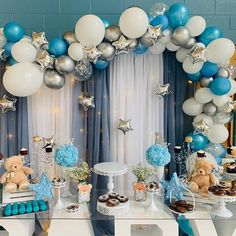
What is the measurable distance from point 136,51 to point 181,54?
1.26ft

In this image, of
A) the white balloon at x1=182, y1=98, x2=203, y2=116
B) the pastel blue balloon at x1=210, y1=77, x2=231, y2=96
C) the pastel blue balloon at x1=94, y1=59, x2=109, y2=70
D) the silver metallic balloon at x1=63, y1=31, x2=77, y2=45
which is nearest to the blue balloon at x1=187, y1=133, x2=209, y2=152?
the white balloon at x1=182, y1=98, x2=203, y2=116

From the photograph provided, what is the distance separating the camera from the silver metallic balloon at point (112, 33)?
8.56 feet

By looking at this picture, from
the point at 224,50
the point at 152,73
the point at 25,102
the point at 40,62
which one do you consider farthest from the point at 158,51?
the point at 25,102

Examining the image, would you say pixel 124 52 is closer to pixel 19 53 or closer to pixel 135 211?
pixel 19 53

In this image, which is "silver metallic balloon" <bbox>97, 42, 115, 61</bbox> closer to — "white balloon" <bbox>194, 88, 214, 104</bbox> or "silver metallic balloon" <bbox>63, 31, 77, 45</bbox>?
"silver metallic balloon" <bbox>63, 31, 77, 45</bbox>

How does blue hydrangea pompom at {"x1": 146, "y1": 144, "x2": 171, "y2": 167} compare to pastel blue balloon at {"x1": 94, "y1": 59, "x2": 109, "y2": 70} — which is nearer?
blue hydrangea pompom at {"x1": 146, "y1": 144, "x2": 171, "y2": 167}

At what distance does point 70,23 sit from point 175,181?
1696mm

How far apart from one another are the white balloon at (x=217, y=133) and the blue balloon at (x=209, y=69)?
441 mm

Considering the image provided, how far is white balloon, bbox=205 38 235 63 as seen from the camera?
8.38 ft

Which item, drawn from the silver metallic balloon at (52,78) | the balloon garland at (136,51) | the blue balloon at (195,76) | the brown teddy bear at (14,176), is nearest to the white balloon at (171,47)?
the balloon garland at (136,51)

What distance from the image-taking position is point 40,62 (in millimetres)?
2555

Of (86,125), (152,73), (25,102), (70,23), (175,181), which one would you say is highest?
(70,23)

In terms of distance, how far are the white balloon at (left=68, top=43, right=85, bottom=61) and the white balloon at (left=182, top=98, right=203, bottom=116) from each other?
0.99 meters

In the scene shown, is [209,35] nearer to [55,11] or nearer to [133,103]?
[133,103]
